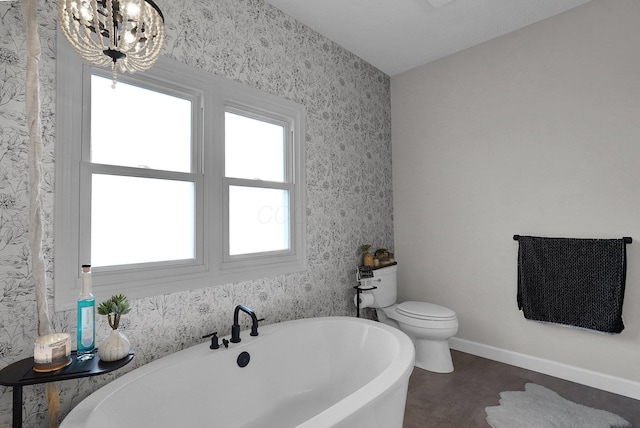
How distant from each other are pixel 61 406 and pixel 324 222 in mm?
1778

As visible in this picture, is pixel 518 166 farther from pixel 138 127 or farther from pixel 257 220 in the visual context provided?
pixel 138 127

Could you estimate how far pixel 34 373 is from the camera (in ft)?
3.44

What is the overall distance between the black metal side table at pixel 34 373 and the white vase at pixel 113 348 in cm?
2

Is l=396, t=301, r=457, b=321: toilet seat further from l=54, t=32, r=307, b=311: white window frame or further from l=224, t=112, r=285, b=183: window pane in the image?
l=224, t=112, r=285, b=183: window pane

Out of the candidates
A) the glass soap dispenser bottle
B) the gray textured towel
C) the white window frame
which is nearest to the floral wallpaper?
the white window frame

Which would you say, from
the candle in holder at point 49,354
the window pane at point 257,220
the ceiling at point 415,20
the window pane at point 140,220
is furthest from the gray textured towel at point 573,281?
the candle in holder at point 49,354

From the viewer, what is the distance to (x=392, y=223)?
10.6ft

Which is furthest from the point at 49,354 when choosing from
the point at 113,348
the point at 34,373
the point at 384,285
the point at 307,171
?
the point at 384,285

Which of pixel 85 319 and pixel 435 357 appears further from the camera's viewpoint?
pixel 435 357

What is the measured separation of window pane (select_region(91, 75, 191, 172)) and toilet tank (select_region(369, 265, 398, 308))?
176cm

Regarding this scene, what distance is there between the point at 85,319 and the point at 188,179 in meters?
0.81

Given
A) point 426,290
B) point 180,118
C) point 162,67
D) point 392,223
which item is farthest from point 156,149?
point 426,290

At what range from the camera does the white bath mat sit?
176cm

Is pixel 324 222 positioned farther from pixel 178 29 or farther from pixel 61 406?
pixel 61 406
